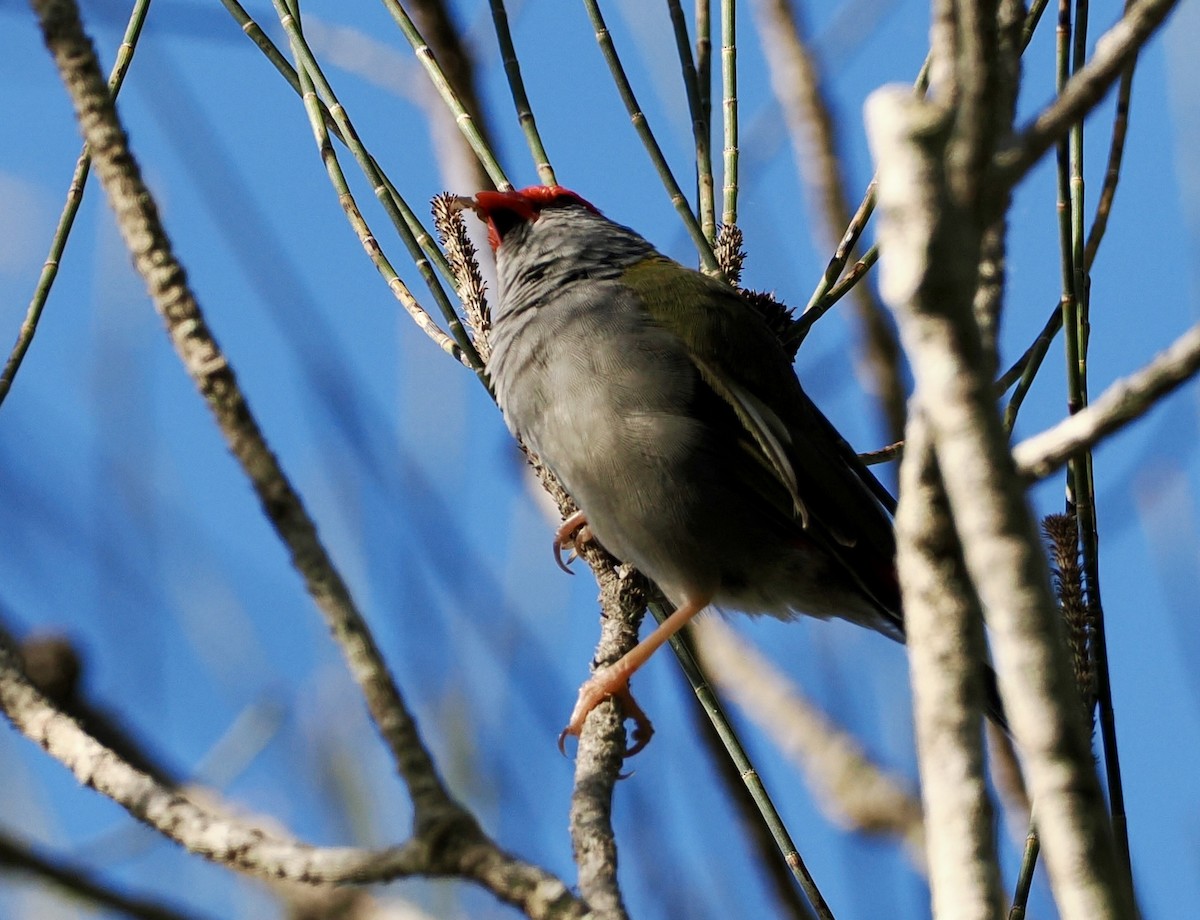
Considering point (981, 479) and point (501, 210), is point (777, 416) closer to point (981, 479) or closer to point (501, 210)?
point (501, 210)

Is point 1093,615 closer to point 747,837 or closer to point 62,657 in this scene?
point 747,837

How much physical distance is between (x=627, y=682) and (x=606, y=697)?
15 cm

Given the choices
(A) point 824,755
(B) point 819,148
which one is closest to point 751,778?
(A) point 824,755

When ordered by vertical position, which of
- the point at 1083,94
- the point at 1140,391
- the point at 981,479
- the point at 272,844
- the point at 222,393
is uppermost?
the point at 1083,94

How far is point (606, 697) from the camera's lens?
3.52 meters

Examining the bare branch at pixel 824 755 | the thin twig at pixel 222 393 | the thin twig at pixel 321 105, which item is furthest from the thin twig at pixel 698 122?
A: the bare branch at pixel 824 755

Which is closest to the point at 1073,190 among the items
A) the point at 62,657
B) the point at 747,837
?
the point at 747,837

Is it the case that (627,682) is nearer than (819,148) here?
Yes

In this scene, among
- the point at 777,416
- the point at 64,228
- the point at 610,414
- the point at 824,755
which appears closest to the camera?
the point at 64,228

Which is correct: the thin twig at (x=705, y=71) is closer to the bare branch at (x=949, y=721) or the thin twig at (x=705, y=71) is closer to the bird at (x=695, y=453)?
the bird at (x=695, y=453)

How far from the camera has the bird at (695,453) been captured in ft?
13.0

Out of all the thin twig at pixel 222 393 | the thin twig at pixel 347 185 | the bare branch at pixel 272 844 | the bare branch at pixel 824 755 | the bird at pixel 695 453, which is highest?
the bare branch at pixel 824 755

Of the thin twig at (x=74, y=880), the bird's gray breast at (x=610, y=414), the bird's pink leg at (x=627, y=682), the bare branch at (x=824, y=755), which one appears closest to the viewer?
the thin twig at (x=74, y=880)

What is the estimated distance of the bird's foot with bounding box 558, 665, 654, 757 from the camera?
3551mm
